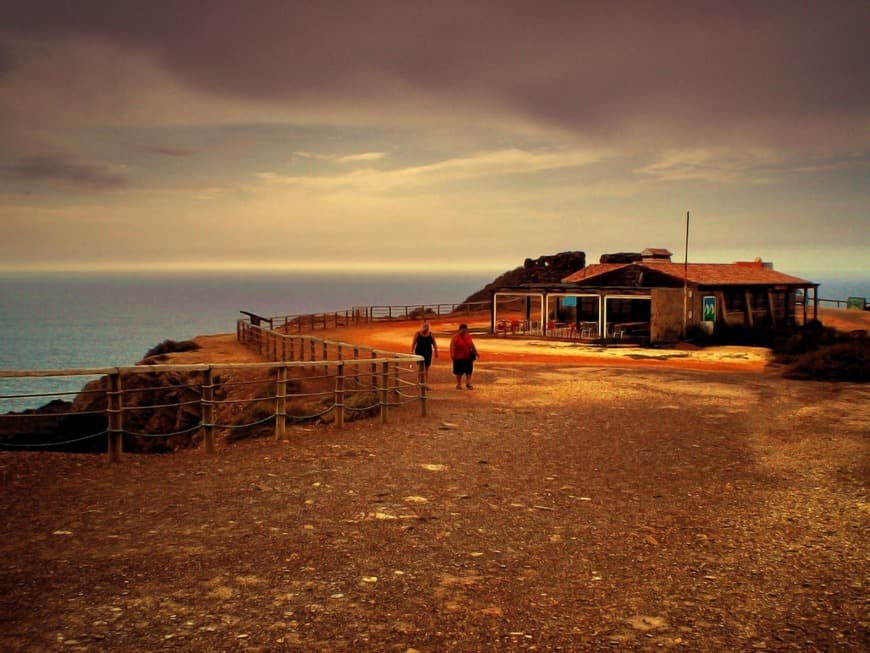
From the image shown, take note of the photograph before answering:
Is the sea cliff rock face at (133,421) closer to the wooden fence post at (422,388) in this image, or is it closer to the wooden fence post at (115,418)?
the wooden fence post at (422,388)

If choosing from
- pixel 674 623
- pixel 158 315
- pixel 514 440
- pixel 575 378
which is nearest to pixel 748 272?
pixel 575 378

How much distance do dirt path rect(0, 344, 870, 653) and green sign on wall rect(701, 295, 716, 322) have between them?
74.1 ft

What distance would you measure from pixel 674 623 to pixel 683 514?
283cm

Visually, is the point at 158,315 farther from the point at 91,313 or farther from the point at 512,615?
the point at 512,615

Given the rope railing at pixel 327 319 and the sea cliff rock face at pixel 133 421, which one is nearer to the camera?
the sea cliff rock face at pixel 133 421

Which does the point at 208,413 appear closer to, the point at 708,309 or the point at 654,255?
the point at 708,309

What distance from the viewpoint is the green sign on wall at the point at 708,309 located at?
113 feet

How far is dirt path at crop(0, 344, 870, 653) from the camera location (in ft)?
17.1

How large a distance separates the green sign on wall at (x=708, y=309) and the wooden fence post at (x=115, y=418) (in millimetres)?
29564

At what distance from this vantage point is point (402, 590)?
5867mm

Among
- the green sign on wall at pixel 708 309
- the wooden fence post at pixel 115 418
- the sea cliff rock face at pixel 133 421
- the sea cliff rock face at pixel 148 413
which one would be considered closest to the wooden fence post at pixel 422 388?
the wooden fence post at pixel 115 418

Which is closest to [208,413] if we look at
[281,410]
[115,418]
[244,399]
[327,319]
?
[115,418]

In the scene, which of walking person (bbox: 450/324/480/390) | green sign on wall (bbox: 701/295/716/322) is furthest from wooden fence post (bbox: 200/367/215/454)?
green sign on wall (bbox: 701/295/716/322)

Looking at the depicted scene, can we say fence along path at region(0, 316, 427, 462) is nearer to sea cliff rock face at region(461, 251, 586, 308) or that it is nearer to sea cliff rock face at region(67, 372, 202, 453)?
sea cliff rock face at region(67, 372, 202, 453)
